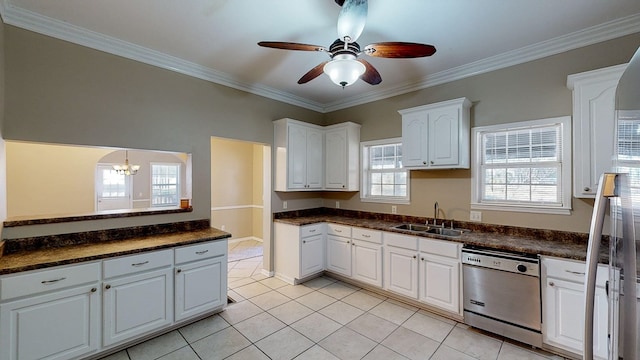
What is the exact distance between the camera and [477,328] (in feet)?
8.41

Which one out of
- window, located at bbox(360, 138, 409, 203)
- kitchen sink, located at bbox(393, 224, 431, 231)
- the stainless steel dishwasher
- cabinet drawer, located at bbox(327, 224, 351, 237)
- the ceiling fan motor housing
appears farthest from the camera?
window, located at bbox(360, 138, 409, 203)

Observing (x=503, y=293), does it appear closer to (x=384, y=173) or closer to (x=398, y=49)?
(x=384, y=173)

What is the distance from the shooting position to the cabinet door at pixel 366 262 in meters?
3.29

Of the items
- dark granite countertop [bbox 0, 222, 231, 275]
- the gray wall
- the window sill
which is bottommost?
dark granite countertop [bbox 0, 222, 231, 275]

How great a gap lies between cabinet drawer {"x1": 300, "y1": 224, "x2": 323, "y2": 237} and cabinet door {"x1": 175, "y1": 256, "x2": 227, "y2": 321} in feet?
3.71

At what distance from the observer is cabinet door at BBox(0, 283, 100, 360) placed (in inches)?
70.2

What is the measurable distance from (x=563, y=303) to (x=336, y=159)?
3.01 metres

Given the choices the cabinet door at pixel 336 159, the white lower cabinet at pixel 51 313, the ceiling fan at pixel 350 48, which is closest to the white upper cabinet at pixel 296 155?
the cabinet door at pixel 336 159

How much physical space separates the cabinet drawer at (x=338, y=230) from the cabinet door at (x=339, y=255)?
0.19 feet

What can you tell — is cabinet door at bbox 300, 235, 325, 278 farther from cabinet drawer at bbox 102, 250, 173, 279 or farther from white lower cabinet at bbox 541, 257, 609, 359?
white lower cabinet at bbox 541, 257, 609, 359

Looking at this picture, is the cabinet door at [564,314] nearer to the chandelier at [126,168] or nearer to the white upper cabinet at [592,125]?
the white upper cabinet at [592,125]

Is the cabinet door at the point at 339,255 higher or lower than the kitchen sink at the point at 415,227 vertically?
lower

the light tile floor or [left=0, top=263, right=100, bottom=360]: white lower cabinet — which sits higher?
[left=0, top=263, right=100, bottom=360]: white lower cabinet

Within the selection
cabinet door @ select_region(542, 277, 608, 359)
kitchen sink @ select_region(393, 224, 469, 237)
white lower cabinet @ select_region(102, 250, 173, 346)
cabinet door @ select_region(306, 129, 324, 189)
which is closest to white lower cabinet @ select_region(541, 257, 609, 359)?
cabinet door @ select_region(542, 277, 608, 359)
